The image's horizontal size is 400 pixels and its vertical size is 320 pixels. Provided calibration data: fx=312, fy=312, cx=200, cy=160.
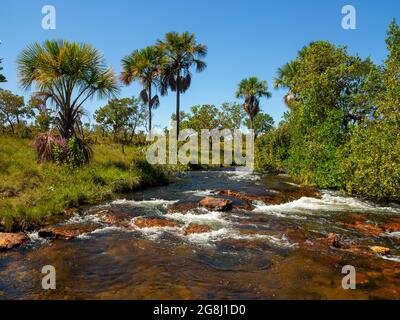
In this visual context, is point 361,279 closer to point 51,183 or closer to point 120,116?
point 51,183

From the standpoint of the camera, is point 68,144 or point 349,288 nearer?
point 349,288

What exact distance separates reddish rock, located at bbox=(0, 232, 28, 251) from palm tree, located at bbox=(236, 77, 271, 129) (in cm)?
3982

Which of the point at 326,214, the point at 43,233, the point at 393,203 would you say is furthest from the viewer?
the point at 393,203

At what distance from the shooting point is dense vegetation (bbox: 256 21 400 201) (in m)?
14.3

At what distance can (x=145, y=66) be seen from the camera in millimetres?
30641

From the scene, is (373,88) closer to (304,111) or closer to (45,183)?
(304,111)

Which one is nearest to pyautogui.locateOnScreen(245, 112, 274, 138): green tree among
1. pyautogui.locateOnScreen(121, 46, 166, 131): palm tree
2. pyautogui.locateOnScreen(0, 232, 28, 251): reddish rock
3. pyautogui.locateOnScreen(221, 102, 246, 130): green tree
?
pyautogui.locateOnScreen(221, 102, 246, 130): green tree

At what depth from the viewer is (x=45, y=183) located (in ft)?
44.8

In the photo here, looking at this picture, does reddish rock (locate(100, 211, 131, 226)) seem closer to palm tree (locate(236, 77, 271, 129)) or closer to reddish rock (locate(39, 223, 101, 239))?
reddish rock (locate(39, 223, 101, 239))

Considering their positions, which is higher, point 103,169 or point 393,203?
point 103,169

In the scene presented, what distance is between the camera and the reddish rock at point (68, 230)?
30.2ft
